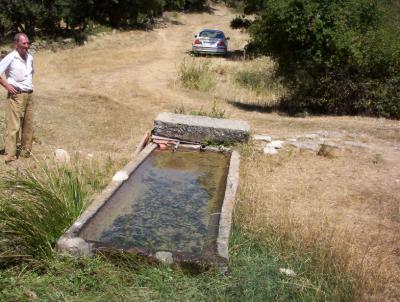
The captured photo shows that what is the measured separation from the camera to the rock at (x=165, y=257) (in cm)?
417

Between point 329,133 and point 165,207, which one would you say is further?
point 329,133

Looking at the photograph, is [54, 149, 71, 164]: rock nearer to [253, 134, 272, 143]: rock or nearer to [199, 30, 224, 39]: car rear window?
[253, 134, 272, 143]: rock

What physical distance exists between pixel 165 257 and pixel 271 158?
4.15 metres

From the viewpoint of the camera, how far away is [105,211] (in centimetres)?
527

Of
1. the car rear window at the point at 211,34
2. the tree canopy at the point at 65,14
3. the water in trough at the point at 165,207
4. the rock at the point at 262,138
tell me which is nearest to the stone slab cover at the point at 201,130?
the rock at the point at 262,138

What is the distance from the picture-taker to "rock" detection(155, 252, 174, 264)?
4.17 metres

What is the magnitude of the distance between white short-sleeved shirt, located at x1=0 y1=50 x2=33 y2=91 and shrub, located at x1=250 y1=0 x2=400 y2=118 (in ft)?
20.7

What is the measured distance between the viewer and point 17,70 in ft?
23.1

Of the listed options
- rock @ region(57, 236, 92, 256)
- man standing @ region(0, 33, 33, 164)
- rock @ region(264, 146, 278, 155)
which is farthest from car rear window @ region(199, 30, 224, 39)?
rock @ region(57, 236, 92, 256)

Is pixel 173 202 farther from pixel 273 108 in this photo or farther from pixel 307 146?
pixel 273 108

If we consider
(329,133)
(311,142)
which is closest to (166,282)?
(311,142)

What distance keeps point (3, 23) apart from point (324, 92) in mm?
13753

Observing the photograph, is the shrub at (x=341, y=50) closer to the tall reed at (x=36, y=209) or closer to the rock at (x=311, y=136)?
the rock at (x=311, y=136)

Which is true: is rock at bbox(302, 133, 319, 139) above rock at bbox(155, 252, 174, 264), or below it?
below
